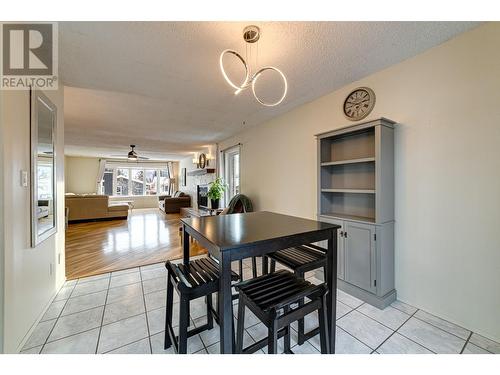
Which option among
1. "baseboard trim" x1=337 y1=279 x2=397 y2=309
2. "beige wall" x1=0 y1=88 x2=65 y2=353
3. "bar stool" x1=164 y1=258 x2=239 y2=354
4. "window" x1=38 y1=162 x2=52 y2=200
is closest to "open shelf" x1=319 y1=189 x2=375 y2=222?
"baseboard trim" x1=337 y1=279 x2=397 y2=309

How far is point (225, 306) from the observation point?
1.08 m

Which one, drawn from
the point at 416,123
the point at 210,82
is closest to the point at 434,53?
the point at 416,123

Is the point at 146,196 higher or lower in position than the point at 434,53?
lower

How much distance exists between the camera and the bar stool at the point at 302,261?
4.91 feet

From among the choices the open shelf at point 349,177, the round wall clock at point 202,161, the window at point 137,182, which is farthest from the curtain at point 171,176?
the open shelf at point 349,177

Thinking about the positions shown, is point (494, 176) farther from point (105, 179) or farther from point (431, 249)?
point (105, 179)

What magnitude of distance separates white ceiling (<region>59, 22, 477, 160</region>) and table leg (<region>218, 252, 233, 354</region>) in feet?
5.40

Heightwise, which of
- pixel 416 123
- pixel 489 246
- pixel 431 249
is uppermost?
pixel 416 123

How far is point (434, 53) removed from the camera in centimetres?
179

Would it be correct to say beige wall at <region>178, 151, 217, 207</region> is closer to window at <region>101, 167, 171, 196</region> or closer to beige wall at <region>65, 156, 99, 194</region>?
window at <region>101, 167, 171, 196</region>

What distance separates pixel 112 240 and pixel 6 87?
3688 mm

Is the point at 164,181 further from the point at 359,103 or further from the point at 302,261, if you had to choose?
the point at 302,261

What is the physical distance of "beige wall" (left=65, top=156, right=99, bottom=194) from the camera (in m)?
8.60

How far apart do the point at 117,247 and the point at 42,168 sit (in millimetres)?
2429
